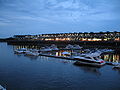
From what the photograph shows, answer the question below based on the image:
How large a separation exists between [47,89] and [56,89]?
2.50 feet

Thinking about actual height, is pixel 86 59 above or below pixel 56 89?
above

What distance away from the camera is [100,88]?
12781 mm

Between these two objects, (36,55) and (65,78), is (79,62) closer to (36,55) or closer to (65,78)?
(65,78)

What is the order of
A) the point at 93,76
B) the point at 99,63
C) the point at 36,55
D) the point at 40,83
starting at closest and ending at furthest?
1. the point at 40,83
2. the point at 93,76
3. the point at 99,63
4. the point at 36,55

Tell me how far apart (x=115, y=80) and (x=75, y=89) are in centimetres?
480

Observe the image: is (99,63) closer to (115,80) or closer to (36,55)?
(115,80)

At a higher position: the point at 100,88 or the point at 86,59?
the point at 86,59

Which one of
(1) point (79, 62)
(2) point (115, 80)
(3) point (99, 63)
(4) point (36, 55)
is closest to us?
(2) point (115, 80)

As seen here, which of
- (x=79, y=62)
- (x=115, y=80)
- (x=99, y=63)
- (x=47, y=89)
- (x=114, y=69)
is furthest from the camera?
(x=79, y=62)

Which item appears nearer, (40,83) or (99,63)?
(40,83)

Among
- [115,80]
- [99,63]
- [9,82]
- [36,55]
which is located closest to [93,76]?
[115,80]

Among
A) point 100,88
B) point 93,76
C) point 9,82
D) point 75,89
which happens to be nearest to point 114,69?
point 93,76

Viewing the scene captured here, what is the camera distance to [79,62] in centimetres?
2247

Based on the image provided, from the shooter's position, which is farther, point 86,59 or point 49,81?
point 86,59
